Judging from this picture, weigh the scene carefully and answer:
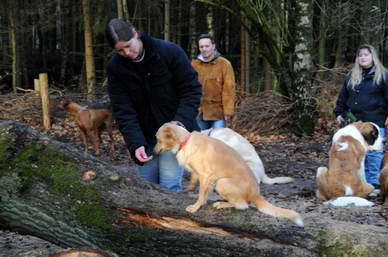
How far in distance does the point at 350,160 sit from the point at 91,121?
7142mm

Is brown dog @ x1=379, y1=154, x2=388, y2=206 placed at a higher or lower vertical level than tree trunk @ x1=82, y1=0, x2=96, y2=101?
lower

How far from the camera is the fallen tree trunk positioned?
3031 mm

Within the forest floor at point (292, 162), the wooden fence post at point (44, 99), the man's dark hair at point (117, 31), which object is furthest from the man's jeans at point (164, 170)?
the wooden fence post at point (44, 99)

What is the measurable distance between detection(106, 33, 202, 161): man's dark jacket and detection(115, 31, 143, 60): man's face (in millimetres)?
134

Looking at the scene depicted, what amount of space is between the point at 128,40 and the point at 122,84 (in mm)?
730

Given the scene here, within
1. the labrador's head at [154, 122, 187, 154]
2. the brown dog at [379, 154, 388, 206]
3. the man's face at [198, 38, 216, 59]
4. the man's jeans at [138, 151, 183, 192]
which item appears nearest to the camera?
the labrador's head at [154, 122, 187, 154]

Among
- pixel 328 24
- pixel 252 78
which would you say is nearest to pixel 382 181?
pixel 328 24

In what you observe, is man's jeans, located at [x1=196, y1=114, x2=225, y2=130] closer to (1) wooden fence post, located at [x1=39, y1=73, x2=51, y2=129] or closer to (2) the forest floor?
(2) the forest floor

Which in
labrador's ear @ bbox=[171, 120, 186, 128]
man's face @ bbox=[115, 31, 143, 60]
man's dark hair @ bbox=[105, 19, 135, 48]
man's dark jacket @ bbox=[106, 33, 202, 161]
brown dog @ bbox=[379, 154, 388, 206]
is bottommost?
brown dog @ bbox=[379, 154, 388, 206]

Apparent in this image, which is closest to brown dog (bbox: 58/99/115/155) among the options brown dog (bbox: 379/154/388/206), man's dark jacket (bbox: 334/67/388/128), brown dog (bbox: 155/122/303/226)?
man's dark jacket (bbox: 334/67/388/128)

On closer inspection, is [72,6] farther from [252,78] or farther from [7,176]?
[7,176]

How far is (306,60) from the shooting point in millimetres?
12453

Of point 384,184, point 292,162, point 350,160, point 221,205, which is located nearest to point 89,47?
point 292,162

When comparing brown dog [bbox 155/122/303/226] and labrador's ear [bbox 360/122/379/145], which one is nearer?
brown dog [bbox 155/122/303/226]
